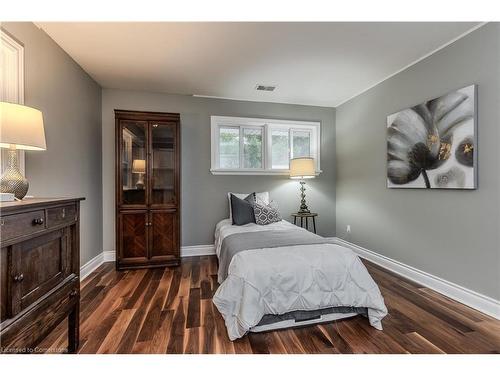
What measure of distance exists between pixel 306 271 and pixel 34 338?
170 cm

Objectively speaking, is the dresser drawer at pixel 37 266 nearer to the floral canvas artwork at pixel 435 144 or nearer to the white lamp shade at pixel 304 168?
the white lamp shade at pixel 304 168

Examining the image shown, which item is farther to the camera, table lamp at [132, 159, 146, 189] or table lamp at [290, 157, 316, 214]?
table lamp at [290, 157, 316, 214]

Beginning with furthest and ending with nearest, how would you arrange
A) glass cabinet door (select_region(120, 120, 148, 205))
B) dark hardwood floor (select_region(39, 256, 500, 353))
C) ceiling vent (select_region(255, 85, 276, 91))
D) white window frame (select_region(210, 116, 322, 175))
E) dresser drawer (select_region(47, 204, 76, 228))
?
1. white window frame (select_region(210, 116, 322, 175))
2. ceiling vent (select_region(255, 85, 276, 91))
3. glass cabinet door (select_region(120, 120, 148, 205))
4. dark hardwood floor (select_region(39, 256, 500, 353))
5. dresser drawer (select_region(47, 204, 76, 228))

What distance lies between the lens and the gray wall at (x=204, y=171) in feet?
11.7

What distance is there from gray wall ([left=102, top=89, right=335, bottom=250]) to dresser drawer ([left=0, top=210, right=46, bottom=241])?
2504 mm

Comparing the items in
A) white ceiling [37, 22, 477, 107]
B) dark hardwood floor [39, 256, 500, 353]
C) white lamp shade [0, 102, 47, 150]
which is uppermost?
white ceiling [37, 22, 477, 107]

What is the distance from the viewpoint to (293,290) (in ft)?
5.97

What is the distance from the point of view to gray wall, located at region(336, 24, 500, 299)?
207 cm

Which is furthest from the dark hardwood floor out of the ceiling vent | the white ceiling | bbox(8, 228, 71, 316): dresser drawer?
the ceiling vent

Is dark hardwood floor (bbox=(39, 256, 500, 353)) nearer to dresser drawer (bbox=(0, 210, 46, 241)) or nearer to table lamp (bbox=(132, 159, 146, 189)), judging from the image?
dresser drawer (bbox=(0, 210, 46, 241))

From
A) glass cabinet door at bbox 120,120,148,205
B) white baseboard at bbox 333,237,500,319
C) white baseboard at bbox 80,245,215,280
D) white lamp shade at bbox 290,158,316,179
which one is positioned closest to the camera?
white baseboard at bbox 333,237,500,319

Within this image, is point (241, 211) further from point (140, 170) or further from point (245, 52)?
point (245, 52)

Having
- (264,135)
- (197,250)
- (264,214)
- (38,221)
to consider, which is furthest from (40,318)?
(264,135)
